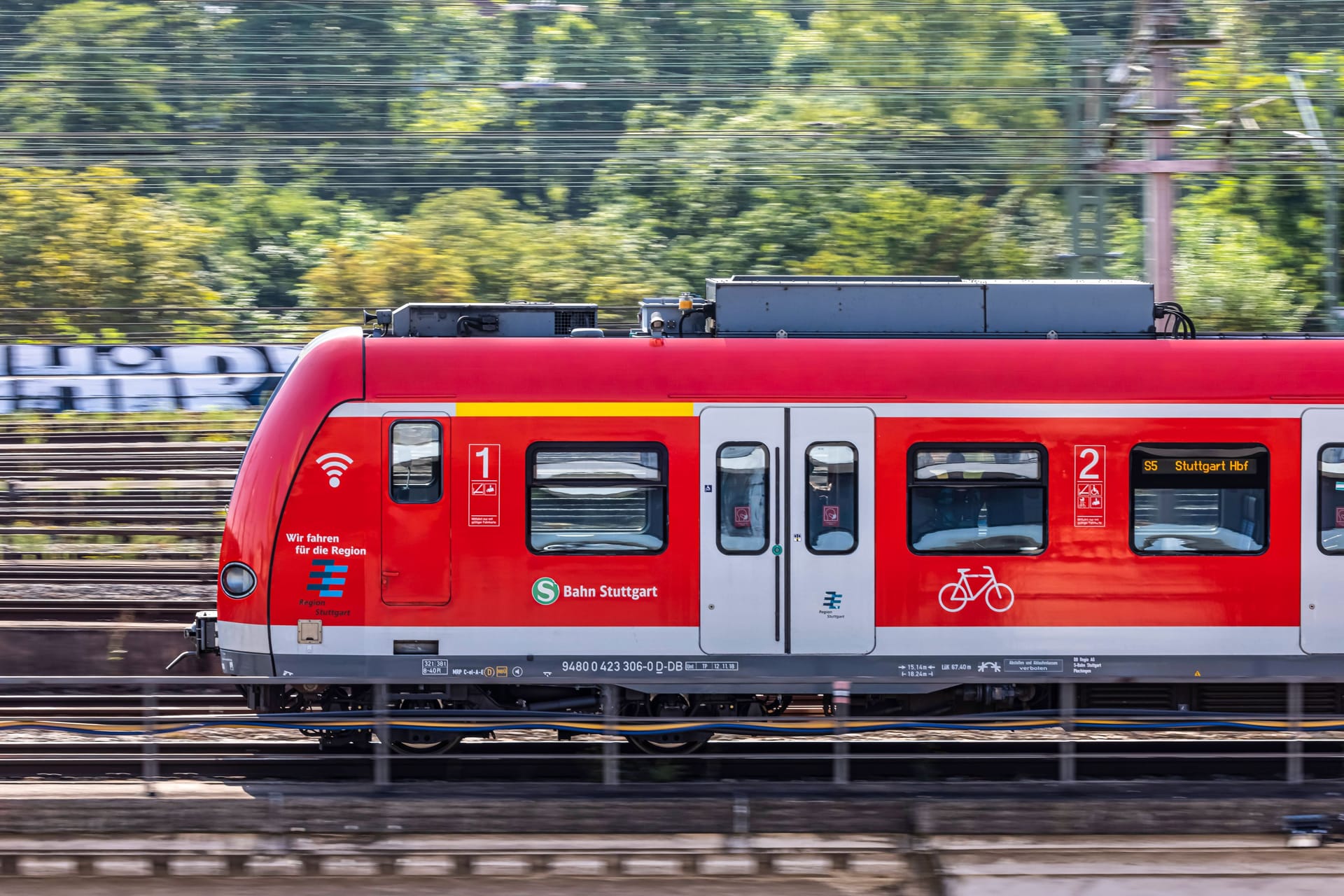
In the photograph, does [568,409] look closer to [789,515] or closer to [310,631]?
[789,515]

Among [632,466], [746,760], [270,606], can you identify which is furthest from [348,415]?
[746,760]

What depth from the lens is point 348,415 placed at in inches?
355

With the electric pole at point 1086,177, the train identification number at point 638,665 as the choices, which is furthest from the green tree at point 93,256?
the train identification number at point 638,665

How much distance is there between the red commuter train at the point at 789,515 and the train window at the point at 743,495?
0.02 meters

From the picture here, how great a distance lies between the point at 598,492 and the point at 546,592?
74 centimetres

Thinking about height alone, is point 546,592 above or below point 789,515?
below

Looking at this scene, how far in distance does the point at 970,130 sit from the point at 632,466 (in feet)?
72.1

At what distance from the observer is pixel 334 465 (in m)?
8.97

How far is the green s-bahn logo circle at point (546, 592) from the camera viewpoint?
9.02 meters

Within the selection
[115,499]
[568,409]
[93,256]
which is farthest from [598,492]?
[93,256]

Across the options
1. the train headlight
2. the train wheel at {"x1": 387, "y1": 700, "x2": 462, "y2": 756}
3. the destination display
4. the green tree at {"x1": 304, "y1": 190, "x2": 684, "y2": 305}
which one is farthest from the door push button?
the green tree at {"x1": 304, "y1": 190, "x2": 684, "y2": 305}

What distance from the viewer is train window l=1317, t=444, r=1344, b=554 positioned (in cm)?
916

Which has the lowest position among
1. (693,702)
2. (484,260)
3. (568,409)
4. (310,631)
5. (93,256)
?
(693,702)

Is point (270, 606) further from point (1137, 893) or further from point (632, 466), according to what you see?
point (1137, 893)
